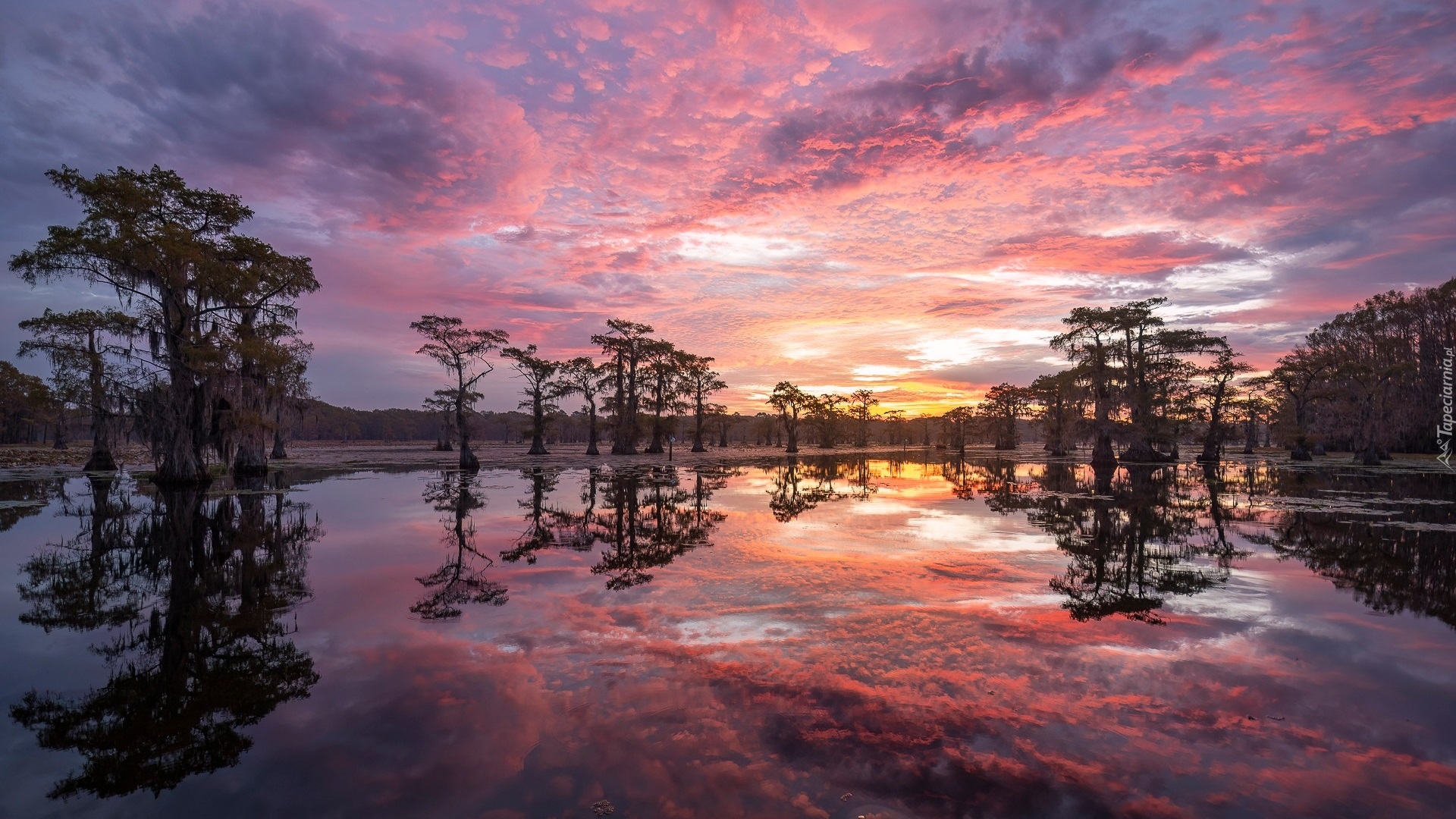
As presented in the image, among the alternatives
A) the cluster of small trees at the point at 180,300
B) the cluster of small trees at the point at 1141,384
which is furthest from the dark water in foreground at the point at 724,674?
the cluster of small trees at the point at 1141,384

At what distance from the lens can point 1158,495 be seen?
22297 millimetres

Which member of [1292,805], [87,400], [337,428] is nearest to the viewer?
[1292,805]

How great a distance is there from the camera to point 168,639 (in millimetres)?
6598

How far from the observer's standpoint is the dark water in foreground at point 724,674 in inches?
151

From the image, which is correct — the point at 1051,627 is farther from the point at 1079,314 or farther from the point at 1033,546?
the point at 1079,314

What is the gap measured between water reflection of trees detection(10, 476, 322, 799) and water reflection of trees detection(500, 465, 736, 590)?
4.28 metres

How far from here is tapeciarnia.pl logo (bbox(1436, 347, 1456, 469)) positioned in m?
41.8

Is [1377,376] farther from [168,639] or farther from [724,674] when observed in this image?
[168,639]

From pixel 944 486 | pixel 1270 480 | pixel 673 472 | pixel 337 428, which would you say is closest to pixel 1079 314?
pixel 1270 480

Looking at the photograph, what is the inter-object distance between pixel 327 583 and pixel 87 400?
3053 centimetres

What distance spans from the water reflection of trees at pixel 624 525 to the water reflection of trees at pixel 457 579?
2.74 ft

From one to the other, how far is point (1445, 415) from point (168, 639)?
68707 mm

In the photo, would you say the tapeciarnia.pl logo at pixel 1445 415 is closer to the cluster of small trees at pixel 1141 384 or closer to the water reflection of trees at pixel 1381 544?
the cluster of small trees at pixel 1141 384

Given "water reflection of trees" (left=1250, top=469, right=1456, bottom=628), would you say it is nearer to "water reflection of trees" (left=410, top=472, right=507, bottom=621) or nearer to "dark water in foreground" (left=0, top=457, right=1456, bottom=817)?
"dark water in foreground" (left=0, top=457, right=1456, bottom=817)
